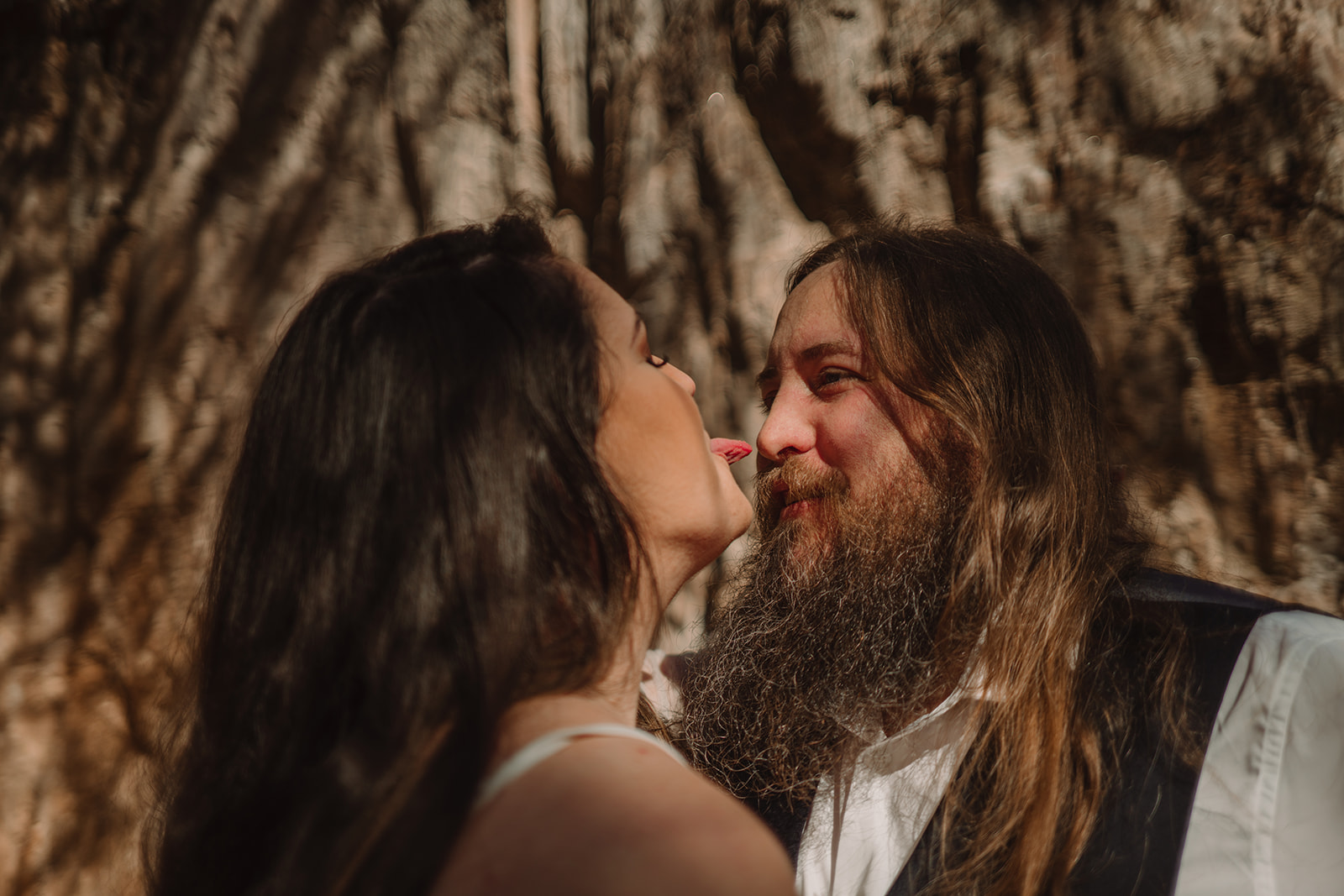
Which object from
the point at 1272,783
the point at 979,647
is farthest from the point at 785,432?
the point at 1272,783

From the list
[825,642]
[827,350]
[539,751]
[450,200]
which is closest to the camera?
[539,751]

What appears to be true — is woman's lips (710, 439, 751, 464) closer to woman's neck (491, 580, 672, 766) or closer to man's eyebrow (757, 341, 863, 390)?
man's eyebrow (757, 341, 863, 390)

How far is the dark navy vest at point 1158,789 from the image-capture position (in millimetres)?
1303

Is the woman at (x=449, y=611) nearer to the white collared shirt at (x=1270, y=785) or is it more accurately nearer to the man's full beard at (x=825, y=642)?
the man's full beard at (x=825, y=642)

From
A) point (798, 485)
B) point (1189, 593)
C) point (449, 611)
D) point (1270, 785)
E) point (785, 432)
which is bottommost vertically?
point (1270, 785)

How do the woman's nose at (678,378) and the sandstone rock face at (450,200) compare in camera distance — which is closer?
the woman's nose at (678,378)

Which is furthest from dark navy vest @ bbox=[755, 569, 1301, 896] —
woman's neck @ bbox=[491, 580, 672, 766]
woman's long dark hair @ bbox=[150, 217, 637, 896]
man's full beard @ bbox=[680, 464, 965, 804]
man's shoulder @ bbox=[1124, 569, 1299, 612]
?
woman's long dark hair @ bbox=[150, 217, 637, 896]

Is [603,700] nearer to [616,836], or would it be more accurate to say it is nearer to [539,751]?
[539,751]

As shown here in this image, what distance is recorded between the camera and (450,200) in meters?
3.02

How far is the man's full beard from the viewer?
1807 mm

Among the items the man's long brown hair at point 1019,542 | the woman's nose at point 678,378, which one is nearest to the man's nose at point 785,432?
the man's long brown hair at point 1019,542

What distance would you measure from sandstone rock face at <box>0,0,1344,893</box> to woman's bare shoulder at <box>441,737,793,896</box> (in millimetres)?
1862

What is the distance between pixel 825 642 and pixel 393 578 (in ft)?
3.81

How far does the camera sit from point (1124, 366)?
228 centimetres
